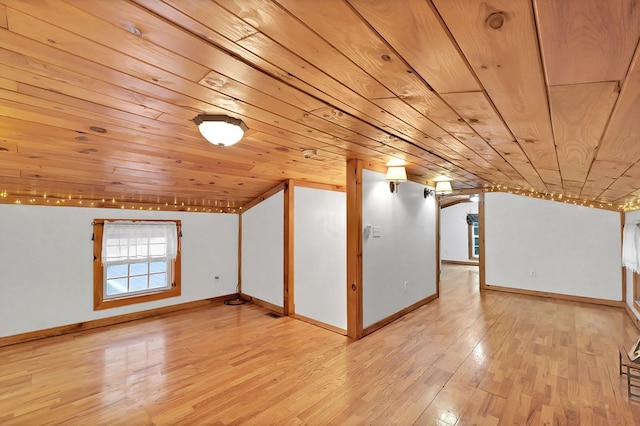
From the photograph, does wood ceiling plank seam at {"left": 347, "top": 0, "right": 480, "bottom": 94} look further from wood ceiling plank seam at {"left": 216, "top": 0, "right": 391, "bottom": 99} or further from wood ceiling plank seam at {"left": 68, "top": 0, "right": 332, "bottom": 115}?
wood ceiling plank seam at {"left": 68, "top": 0, "right": 332, "bottom": 115}

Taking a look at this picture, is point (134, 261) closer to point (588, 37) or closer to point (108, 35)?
point (108, 35)

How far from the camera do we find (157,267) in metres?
4.43

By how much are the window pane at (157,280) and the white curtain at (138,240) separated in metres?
0.29

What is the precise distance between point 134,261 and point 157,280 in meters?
0.44

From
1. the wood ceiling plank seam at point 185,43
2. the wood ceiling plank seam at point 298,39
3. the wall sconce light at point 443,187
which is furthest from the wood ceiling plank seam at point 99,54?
the wall sconce light at point 443,187

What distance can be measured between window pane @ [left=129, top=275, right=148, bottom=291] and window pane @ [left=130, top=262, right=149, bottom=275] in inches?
2.8

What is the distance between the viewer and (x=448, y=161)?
297 cm

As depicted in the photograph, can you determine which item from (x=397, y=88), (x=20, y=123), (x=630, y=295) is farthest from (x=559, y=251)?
(x=20, y=123)

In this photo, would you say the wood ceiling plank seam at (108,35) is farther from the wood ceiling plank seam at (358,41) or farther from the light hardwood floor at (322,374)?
the light hardwood floor at (322,374)

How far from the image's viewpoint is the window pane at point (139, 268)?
13.8ft

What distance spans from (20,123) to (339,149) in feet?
7.00

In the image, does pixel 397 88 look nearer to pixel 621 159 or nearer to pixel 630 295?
pixel 621 159

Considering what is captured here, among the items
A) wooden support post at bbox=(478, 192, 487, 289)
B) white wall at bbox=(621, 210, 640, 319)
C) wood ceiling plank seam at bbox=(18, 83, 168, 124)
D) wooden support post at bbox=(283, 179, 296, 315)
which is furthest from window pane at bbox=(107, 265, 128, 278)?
Result: white wall at bbox=(621, 210, 640, 319)

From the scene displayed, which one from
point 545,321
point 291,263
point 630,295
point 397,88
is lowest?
point 545,321
